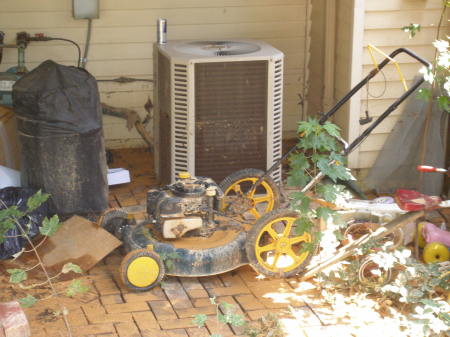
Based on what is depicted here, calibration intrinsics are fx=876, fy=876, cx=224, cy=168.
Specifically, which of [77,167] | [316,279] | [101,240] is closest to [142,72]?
[77,167]

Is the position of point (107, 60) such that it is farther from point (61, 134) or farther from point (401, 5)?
point (401, 5)

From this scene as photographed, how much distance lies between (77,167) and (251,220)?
1417mm

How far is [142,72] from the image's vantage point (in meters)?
8.80

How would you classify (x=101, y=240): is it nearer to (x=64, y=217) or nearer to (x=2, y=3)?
(x=64, y=217)

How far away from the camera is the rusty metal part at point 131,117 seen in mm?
8711

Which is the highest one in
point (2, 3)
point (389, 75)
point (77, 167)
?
point (2, 3)

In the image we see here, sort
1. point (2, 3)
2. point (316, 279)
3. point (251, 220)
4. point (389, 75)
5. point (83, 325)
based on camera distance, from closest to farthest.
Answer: point (83, 325)
point (316, 279)
point (251, 220)
point (389, 75)
point (2, 3)

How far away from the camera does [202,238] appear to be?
6117mm

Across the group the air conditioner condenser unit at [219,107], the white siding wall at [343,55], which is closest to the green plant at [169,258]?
the air conditioner condenser unit at [219,107]

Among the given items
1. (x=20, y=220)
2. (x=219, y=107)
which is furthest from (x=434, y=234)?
(x=20, y=220)

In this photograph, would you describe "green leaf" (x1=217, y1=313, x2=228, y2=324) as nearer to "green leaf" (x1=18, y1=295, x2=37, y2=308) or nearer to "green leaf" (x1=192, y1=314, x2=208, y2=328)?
"green leaf" (x1=192, y1=314, x2=208, y2=328)

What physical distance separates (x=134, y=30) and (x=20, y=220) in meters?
2.90

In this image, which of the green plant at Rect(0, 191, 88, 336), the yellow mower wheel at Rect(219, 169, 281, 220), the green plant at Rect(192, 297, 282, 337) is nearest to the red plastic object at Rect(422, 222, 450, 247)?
the yellow mower wheel at Rect(219, 169, 281, 220)

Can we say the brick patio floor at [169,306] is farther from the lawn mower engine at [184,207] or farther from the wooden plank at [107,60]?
the wooden plank at [107,60]
